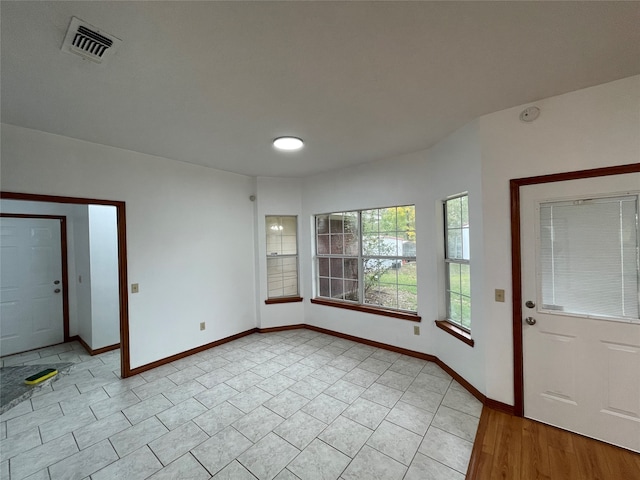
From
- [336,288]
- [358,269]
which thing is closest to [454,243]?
[358,269]

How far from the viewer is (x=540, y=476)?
1630mm

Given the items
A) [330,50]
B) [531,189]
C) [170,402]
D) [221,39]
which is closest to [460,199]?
[531,189]

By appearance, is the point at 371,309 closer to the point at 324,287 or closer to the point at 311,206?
the point at 324,287

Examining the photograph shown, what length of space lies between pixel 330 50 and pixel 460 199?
207cm

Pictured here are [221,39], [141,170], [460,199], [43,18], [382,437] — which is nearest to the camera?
[43,18]

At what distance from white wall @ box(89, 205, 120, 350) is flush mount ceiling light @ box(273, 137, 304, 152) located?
2692 millimetres

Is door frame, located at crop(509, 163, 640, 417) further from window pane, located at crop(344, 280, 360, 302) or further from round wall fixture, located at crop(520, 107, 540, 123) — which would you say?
window pane, located at crop(344, 280, 360, 302)

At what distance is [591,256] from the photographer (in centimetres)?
191

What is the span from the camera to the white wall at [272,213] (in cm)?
434

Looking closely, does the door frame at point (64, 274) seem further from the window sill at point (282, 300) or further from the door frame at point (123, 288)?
the window sill at point (282, 300)

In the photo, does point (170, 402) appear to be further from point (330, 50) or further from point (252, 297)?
point (330, 50)

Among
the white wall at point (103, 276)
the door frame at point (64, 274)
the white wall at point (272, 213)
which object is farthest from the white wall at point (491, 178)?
the door frame at point (64, 274)

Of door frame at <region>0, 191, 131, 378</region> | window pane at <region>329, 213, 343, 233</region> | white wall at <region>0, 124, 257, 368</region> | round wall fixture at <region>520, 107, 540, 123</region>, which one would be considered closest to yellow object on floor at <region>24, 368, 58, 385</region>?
door frame at <region>0, 191, 131, 378</region>

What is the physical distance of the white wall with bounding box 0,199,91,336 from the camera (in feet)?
12.4
